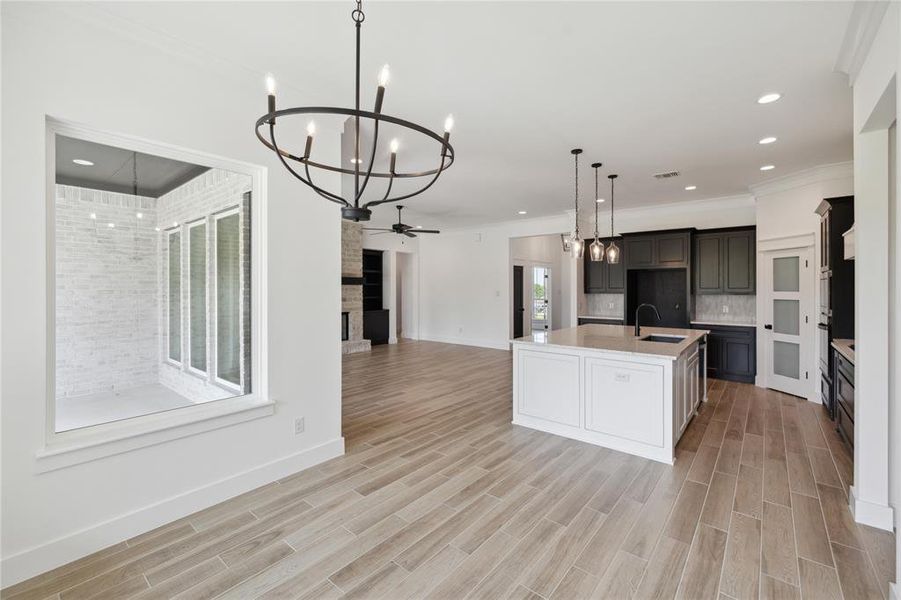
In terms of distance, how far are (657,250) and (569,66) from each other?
5115mm

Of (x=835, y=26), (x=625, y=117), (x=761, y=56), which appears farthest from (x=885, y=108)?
(x=625, y=117)

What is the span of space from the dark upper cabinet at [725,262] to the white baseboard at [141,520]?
6.36m

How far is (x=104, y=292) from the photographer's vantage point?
92.9 inches

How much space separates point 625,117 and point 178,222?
3539 millimetres

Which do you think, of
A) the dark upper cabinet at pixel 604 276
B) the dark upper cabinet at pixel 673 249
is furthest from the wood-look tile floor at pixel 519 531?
the dark upper cabinet at pixel 604 276

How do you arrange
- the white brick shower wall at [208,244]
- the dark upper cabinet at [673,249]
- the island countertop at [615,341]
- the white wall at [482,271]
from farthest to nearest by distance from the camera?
the white wall at [482,271] < the dark upper cabinet at [673,249] < the island countertop at [615,341] < the white brick shower wall at [208,244]

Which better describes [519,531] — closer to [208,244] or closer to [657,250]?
[208,244]

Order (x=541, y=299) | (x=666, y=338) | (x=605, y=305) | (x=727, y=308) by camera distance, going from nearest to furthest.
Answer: (x=666, y=338) < (x=727, y=308) < (x=605, y=305) < (x=541, y=299)

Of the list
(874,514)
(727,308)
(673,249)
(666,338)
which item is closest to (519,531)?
(874,514)

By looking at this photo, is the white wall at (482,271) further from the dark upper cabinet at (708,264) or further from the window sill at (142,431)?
the window sill at (142,431)

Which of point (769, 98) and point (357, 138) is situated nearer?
point (357, 138)

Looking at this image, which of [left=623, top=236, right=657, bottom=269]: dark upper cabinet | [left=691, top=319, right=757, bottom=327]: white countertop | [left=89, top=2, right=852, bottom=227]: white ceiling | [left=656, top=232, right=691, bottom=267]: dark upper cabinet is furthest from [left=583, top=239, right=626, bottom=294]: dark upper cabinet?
[left=89, top=2, right=852, bottom=227]: white ceiling

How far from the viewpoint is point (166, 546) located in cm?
222

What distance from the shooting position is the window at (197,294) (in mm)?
2779
